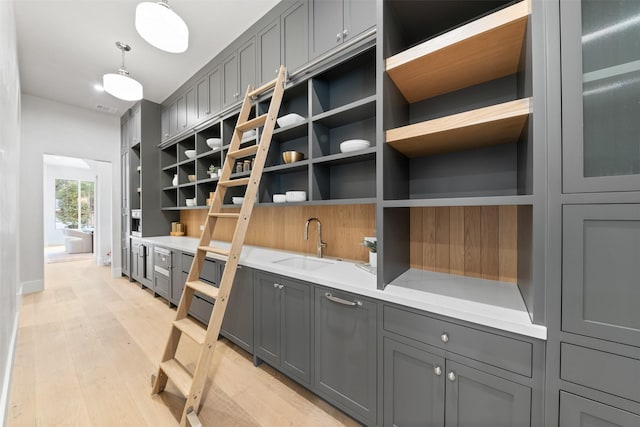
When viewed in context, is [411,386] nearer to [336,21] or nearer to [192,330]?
[192,330]

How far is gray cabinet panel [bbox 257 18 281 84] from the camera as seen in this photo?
2.28m

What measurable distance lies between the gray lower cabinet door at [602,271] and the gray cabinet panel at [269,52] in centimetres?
235

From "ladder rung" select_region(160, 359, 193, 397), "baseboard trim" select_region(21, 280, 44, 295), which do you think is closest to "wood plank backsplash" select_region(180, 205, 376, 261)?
"ladder rung" select_region(160, 359, 193, 397)

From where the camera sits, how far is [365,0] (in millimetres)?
1676

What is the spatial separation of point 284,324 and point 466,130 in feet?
5.40

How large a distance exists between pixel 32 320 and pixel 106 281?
1.74 metres

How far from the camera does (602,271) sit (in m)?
0.85

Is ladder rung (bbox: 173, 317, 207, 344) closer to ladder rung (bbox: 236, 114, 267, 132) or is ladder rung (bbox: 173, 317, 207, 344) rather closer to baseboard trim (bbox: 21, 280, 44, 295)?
ladder rung (bbox: 236, 114, 267, 132)

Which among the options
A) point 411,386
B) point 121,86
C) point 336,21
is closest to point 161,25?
point 336,21

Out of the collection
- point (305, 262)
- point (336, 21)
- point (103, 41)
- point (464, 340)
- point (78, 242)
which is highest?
point (103, 41)

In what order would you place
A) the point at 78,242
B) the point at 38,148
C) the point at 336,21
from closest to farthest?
the point at 336,21 < the point at 38,148 < the point at 78,242

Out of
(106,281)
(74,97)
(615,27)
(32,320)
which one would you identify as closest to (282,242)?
(615,27)

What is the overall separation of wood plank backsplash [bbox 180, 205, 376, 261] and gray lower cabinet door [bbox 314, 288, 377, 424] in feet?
2.26

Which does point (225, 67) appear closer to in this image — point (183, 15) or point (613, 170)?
point (183, 15)
